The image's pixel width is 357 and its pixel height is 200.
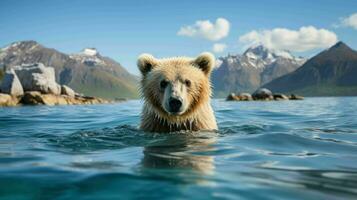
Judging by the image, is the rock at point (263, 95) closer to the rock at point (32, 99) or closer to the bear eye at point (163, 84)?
the rock at point (32, 99)

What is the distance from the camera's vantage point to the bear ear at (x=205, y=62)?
9.74 meters

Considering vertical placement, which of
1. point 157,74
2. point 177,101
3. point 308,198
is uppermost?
point 157,74

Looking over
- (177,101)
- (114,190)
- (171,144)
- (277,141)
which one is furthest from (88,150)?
(277,141)

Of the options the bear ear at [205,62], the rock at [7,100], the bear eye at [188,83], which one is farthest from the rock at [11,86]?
the bear eye at [188,83]

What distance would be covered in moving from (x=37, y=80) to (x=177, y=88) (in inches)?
2328

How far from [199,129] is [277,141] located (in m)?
1.90

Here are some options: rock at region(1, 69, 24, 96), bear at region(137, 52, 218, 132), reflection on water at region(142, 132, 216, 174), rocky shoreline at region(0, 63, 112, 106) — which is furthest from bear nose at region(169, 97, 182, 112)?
rock at region(1, 69, 24, 96)

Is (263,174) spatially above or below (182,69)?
below

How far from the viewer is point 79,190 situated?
389 cm

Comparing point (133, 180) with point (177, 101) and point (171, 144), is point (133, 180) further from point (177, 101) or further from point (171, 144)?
point (177, 101)

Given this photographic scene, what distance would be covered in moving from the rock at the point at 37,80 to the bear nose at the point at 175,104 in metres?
57.2

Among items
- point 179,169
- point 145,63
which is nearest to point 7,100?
point 145,63

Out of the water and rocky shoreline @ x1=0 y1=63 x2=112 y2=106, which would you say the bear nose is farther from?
rocky shoreline @ x1=0 y1=63 x2=112 y2=106

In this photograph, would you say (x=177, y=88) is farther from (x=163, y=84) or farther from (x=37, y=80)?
(x=37, y=80)
